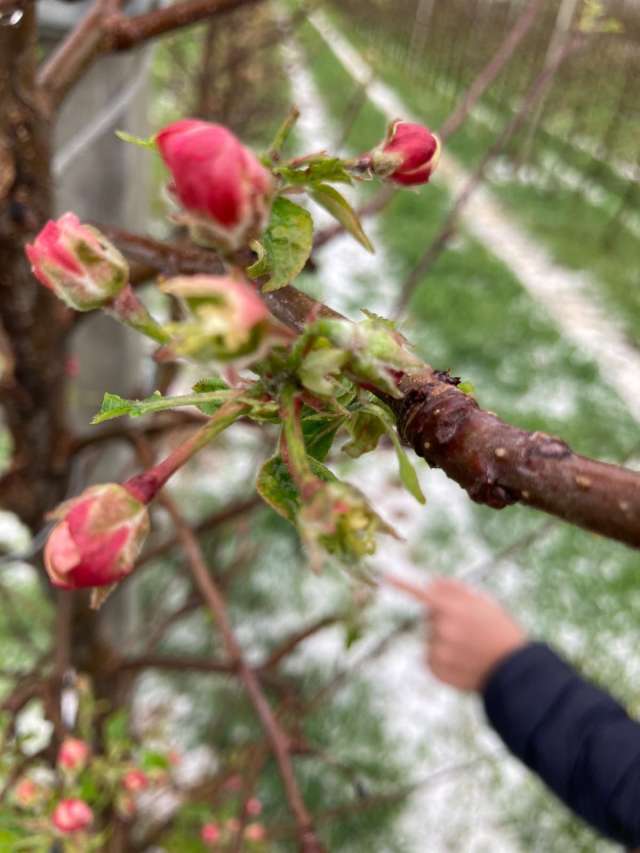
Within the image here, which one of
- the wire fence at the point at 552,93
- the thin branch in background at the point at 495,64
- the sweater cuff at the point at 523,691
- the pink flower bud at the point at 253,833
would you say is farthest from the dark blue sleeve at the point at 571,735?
the wire fence at the point at 552,93

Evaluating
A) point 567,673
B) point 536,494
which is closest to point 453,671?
point 567,673

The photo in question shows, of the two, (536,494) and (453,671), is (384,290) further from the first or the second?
(536,494)

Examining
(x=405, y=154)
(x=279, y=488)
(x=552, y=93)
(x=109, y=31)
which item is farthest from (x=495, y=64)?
(x=552, y=93)

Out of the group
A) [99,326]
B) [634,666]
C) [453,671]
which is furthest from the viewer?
[634,666]

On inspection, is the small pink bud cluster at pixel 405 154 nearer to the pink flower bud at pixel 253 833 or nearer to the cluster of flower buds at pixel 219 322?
the cluster of flower buds at pixel 219 322

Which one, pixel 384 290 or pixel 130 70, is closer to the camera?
pixel 130 70

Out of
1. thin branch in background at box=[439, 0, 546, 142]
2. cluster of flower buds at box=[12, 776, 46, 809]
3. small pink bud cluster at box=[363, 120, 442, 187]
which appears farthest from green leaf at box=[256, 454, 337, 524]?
thin branch in background at box=[439, 0, 546, 142]
